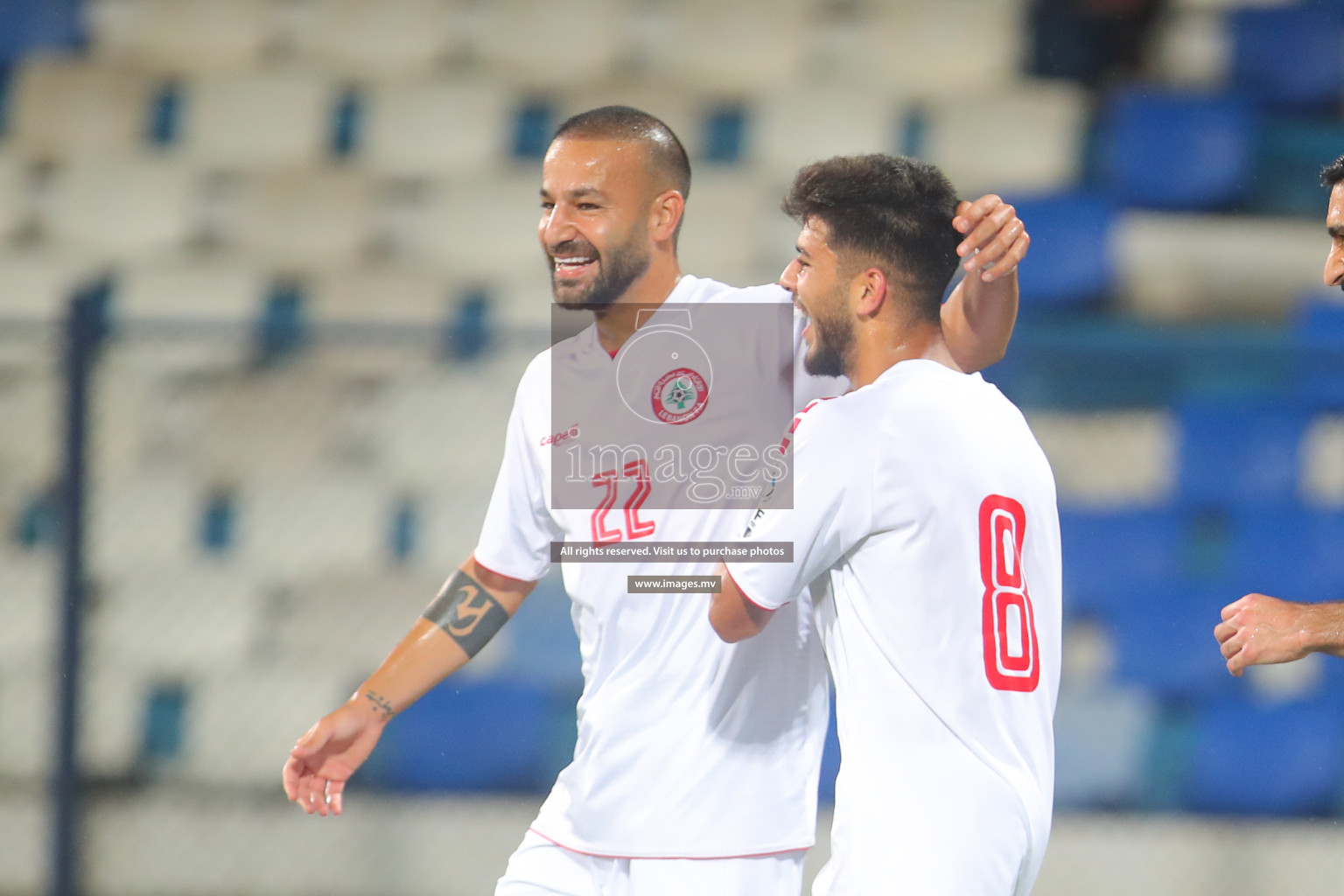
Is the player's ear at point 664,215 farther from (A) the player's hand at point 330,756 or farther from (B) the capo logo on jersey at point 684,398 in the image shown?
(A) the player's hand at point 330,756

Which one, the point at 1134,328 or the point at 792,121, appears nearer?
the point at 1134,328

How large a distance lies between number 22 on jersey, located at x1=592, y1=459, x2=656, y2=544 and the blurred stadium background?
4.59ft

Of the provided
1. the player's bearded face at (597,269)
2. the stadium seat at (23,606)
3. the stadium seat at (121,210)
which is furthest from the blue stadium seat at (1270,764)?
the stadium seat at (121,210)

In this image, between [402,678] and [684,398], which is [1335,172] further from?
[402,678]

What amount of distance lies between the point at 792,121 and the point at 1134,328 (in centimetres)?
131

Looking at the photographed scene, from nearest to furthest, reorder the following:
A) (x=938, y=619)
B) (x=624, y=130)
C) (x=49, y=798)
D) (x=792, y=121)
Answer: (x=938, y=619), (x=624, y=130), (x=49, y=798), (x=792, y=121)

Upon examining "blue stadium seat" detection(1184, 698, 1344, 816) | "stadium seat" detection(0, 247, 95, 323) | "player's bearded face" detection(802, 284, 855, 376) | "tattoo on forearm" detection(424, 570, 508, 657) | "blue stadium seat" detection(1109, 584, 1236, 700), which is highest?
"stadium seat" detection(0, 247, 95, 323)

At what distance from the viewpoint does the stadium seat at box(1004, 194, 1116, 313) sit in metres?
4.20

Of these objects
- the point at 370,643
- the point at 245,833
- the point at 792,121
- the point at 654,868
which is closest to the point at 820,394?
the point at 654,868

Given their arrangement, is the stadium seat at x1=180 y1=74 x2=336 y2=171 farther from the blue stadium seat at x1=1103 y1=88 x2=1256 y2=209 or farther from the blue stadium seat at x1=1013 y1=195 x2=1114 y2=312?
the blue stadium seat at x1=1103 y1=88 x2=1256 y2=209

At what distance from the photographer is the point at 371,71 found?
4676 millimetres

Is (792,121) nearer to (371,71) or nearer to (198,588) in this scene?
(371,71)

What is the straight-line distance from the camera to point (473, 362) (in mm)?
3969

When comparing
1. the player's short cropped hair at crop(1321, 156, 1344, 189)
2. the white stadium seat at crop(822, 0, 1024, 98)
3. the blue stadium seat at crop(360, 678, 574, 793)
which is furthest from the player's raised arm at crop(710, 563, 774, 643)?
the white stadium seat at crop(822, 0, 1024, 98)
